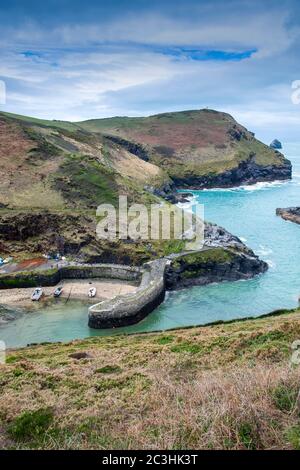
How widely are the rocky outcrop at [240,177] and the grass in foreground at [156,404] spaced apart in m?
114

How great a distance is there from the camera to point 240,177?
447 ft

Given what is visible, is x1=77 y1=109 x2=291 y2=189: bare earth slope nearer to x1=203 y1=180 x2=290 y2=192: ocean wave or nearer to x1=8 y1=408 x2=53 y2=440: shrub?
x1=203 y1=180 x2=290 y2=192: ocean wave

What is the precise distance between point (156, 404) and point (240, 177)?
130 m

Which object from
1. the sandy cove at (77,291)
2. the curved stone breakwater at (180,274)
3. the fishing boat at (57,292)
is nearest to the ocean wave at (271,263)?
the curved stone breakwater at (180,274)

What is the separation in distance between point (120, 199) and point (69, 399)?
5651cm

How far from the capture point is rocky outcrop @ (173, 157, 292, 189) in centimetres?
13212

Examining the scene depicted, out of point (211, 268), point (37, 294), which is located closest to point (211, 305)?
point (211, 268)

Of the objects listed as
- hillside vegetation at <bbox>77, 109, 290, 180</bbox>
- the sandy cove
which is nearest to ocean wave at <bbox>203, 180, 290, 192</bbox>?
hillside vegetation at <bbox>77, 109, 290, 180</bbox>

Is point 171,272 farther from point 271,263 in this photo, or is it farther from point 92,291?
point 271,263

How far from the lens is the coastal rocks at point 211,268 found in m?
49.2

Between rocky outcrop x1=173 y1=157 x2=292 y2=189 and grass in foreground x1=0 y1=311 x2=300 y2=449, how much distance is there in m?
114

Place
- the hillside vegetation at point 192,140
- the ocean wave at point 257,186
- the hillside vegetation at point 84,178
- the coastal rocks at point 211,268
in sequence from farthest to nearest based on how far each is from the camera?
the hillside vegetation at point 192,140 → the ocean wave at point 257,186 → the hillside vegetation at point 84,178 → the coastal rocks at point 211,268

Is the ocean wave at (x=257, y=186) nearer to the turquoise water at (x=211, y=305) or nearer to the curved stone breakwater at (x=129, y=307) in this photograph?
the turquoise water at (x=211, y=305)

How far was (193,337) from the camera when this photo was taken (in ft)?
89.2
